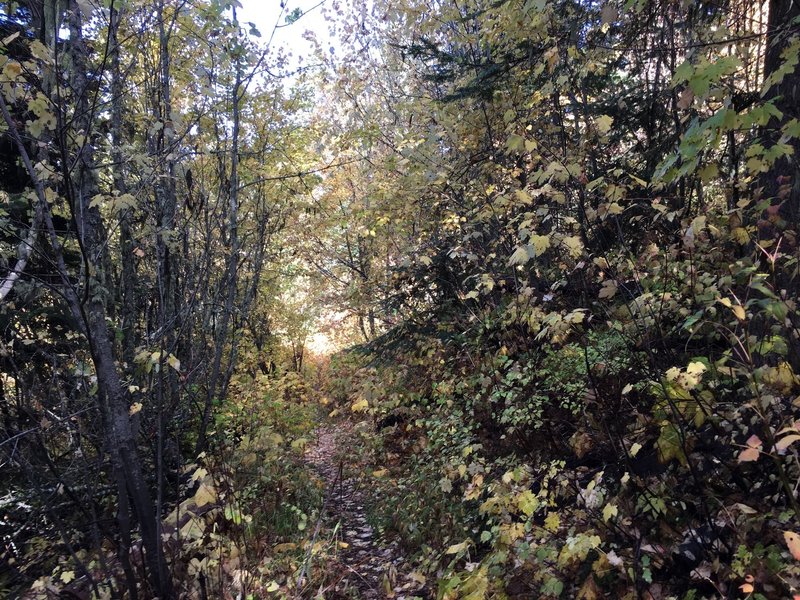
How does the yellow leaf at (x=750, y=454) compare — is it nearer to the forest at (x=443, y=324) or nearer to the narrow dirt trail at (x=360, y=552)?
the forest at (x=443, y=324)

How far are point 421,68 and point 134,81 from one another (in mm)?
7998

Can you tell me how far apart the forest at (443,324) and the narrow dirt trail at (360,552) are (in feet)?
0.13

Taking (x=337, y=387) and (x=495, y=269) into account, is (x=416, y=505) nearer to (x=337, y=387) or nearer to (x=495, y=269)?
(x=495, y=269)

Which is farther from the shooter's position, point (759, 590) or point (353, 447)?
point (353, 447)

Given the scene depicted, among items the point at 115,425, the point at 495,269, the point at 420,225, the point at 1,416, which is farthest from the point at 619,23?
the point at 1,416

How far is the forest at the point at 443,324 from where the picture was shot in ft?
9.92

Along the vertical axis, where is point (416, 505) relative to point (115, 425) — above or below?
below

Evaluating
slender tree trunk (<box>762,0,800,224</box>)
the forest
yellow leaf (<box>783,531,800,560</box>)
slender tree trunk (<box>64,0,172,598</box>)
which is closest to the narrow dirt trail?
the forest

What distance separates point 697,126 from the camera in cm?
240

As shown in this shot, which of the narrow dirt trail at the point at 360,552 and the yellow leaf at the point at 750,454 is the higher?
the yellow leaf at the point at 750,454

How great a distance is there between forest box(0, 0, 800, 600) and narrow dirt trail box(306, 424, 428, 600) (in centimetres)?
4

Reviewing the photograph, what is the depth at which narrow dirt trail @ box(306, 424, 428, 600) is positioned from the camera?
439cm

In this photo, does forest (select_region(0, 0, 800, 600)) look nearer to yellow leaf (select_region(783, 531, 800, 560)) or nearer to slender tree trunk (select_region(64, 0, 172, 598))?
slender tree trunk (select_region(64, 0, 172, 598))

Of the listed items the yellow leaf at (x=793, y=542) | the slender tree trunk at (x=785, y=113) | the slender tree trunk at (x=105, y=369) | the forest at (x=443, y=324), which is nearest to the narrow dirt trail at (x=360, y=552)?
the forest at (x=443, y=324)
